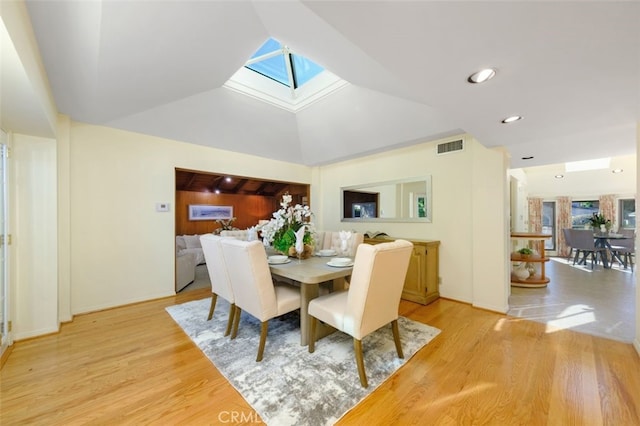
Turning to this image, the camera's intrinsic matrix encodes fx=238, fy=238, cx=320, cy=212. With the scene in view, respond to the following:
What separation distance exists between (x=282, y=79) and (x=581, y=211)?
30.6 feet

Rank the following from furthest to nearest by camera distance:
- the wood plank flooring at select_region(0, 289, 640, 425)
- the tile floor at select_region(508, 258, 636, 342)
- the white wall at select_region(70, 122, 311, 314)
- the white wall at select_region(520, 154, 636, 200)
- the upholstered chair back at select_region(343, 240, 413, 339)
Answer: the white wall at select_region(520, 154, 636, 200)
the white wall at select_region(70, 122, 311, 314)
the tile floor at select_region(508, 258, 636, 342)
the upholstered chair back at select_region(343, 240, 413, 339)
the wood plank flooring at select_region(0, 289, 640, 425)

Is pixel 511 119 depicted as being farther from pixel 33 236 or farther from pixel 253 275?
pixel 33 236

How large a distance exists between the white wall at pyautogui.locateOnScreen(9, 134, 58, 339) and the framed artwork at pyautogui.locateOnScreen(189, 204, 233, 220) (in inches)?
177

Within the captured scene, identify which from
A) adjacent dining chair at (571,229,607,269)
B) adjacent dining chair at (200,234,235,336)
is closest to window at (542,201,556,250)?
adjacent dining chair at (571,229,607,269)

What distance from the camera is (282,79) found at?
140 inches

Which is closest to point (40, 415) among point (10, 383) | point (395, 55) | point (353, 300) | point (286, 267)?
point (10, 383)

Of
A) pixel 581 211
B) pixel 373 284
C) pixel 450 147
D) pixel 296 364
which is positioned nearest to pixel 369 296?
pixel 373 284

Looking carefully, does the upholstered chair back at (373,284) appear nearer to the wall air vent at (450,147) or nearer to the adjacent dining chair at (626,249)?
the wall air vent at (450,147)

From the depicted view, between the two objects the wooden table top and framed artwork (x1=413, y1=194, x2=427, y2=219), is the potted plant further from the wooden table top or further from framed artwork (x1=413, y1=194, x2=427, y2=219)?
the wooden table top

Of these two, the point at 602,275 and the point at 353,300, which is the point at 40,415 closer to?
the point at 353,300

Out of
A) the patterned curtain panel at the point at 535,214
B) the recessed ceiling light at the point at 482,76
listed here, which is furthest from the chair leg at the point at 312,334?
the patterned curtain panel at the point at 535,214

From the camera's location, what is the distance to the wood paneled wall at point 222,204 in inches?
266

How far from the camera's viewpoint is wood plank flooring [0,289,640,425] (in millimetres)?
1462

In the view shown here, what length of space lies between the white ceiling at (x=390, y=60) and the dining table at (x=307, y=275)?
1.58m
